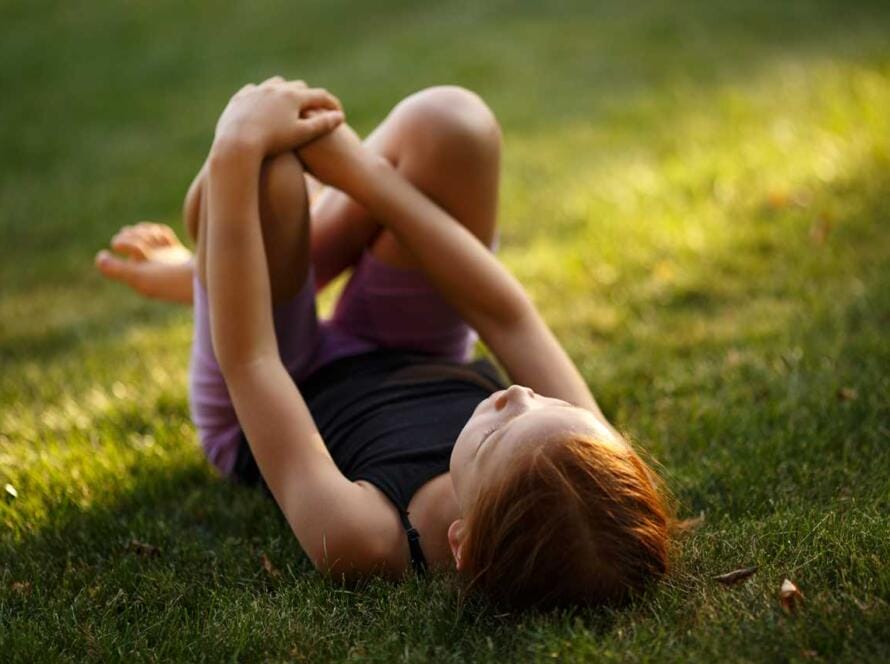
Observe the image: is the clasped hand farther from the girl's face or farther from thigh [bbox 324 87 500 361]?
the girl's face

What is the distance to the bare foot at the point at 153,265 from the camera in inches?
113

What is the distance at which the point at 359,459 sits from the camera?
220 centimetres

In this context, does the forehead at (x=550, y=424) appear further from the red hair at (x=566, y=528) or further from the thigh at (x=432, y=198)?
the thigh at (x=432, y=198)

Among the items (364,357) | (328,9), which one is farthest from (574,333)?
(328,9)

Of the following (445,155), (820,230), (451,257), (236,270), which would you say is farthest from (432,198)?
(820,230)

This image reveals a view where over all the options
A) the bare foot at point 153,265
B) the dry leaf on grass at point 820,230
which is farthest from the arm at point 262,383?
the dry leaf on grass at point 820,230

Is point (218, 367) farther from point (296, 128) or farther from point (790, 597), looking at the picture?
point (790, 597)

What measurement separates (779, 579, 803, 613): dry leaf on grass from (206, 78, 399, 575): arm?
0.69 m

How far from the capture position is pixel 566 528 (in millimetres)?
1734

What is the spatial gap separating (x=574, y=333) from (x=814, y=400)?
2.95 feet

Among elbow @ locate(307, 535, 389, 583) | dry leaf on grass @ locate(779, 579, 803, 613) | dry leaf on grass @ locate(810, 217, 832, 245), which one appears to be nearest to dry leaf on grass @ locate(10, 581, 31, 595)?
elbow @ locate(307, 535, 389, 583)

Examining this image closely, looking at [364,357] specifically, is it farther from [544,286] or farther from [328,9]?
[328,9]

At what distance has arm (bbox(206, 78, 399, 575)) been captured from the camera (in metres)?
1.98

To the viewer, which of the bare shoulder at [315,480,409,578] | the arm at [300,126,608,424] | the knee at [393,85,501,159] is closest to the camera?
the bare shoulder at [315,480,409,578]
